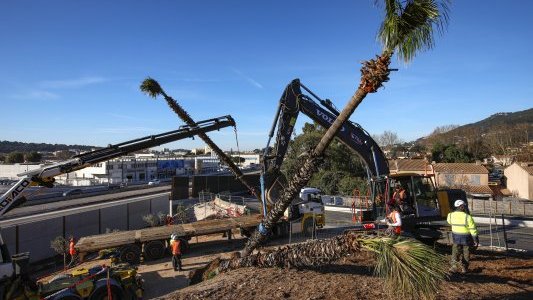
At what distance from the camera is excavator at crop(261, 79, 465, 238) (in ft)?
40.6

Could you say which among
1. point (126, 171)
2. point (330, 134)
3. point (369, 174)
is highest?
point (126, 171)

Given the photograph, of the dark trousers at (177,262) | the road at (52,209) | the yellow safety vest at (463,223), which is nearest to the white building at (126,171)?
the road at (52,209)

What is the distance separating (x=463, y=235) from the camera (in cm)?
904

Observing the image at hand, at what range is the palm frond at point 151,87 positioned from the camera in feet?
39.6

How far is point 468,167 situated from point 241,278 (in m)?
42.1

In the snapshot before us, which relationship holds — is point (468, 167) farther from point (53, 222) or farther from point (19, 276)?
point (19, 276)

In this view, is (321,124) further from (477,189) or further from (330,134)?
(477,189)

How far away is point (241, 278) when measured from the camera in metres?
8.24

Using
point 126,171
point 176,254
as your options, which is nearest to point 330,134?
point 176,254

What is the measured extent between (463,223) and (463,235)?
28cm

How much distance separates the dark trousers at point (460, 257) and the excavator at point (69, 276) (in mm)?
7901

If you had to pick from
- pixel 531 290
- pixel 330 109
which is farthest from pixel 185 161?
pixel 531 290

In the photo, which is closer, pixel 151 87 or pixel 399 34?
pixel 399 34

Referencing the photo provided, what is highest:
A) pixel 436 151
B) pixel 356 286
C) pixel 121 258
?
pixel 436 151
